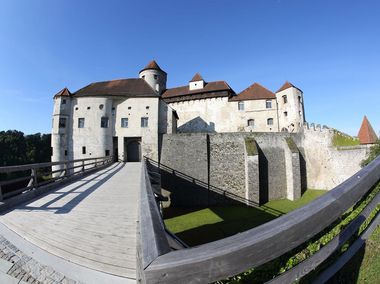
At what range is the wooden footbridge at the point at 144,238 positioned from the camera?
2.80ft

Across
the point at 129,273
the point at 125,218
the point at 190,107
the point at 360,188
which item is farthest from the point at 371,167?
the point at 190,107

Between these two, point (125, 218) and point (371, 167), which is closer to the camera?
point (371, 167)

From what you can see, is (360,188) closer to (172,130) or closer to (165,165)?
(165,165)

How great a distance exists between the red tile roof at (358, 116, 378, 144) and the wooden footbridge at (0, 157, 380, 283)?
20009 mm

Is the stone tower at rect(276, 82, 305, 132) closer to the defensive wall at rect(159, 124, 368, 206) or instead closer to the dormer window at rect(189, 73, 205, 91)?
the defensive wall at rect(159, 124, 368, 206)

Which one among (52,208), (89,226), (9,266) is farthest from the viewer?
(52,208)

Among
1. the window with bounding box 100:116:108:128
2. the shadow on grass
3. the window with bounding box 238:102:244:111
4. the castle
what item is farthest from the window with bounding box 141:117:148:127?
the window with bounding box 238:102:244:111

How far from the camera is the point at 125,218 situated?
4359 millimetres

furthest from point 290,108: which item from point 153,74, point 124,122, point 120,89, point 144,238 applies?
point 144,238

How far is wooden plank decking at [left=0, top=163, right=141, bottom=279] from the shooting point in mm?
2701

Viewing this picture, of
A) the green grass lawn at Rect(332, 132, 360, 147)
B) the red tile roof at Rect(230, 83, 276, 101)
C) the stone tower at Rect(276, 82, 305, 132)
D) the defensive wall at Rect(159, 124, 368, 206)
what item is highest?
the red tile roof at Rect(230, 83, 276, 101)

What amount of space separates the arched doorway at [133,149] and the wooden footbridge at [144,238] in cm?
1878

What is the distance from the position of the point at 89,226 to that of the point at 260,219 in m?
14.7

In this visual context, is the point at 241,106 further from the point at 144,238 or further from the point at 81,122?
the point at 144,238
